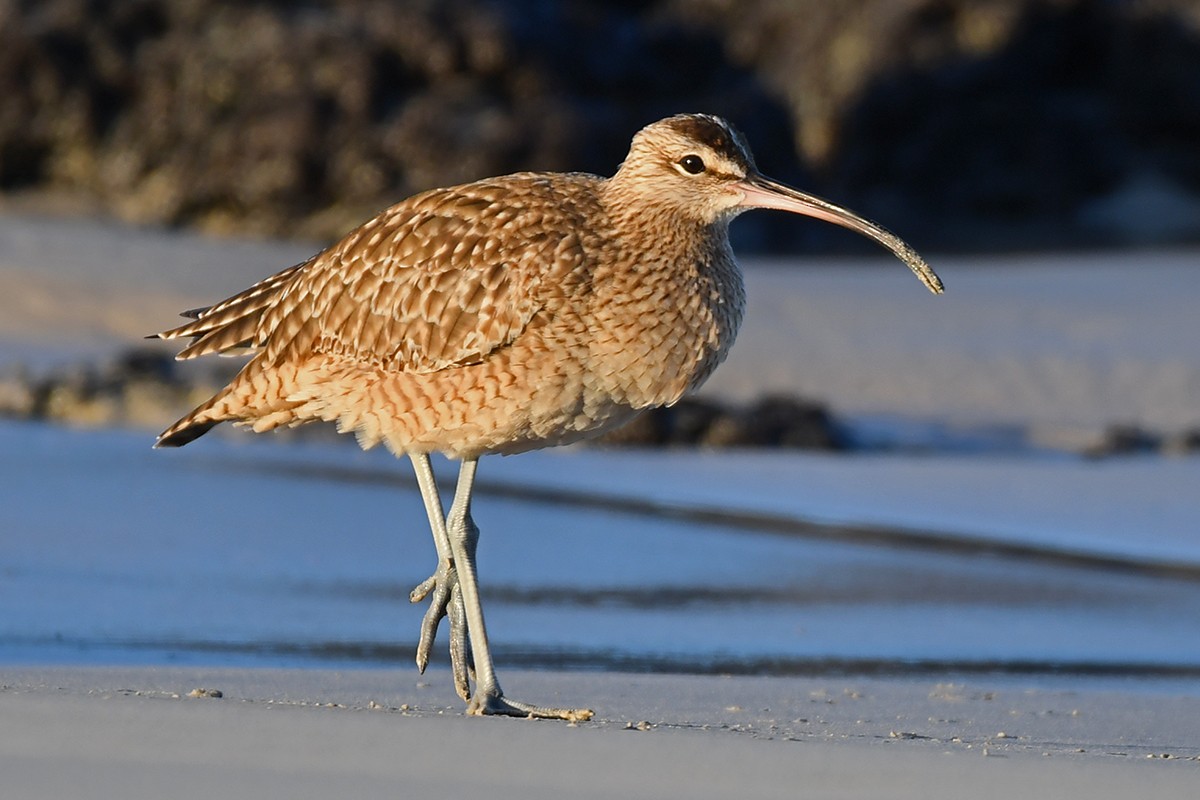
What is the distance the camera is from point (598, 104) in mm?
17531

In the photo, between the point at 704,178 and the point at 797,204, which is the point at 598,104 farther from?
the point at 797,204

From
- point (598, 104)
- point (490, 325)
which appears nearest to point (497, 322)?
point (490, 325)

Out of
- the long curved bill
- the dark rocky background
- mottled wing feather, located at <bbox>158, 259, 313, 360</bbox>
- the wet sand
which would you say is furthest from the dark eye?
the dark rocky background

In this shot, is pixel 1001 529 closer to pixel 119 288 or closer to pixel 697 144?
pixel 697 144

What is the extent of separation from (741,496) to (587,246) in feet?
12.3

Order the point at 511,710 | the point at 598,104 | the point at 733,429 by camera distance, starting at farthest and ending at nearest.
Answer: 1. the point at 598,104
2. the point at 733,429
3. the point at 511,710

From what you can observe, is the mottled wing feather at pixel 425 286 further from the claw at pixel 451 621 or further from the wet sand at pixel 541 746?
the wet sand at pixel 541 746

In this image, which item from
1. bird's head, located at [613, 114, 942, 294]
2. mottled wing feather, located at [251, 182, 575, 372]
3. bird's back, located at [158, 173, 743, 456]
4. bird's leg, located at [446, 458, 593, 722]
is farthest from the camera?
bird's head, located at [613, 114, 942, 294]

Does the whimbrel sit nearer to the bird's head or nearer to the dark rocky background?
the bird's head

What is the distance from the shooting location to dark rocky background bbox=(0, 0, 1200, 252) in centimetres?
1673

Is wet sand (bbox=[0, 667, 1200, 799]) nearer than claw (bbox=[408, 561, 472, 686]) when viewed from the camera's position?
Yes

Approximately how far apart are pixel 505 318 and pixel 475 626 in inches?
30.2

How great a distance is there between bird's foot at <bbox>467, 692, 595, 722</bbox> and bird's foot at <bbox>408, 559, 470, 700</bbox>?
0.79 feet

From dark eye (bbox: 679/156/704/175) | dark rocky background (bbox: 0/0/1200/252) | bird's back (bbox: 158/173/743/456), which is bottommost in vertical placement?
bird's back (bbox: 158/173/743/456)
